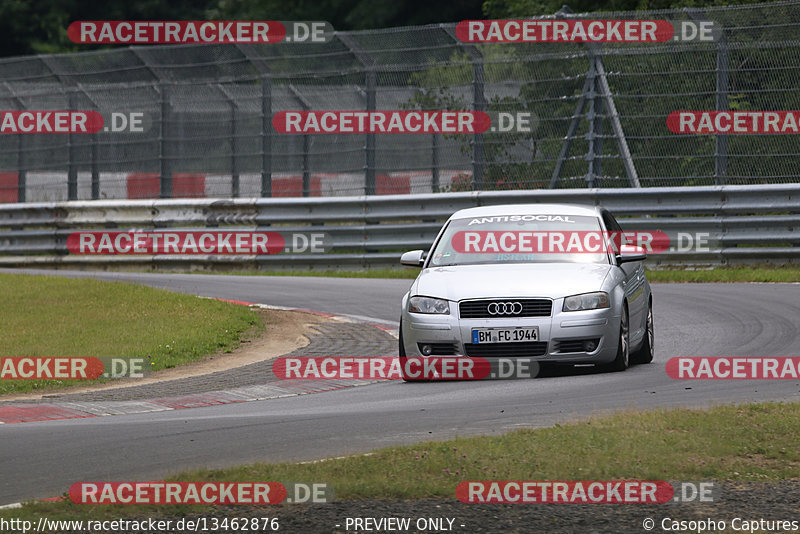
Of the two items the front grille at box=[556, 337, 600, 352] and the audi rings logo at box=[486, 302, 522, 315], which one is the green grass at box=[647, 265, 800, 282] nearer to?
the front grille at box=[556, 337, 600, 352]

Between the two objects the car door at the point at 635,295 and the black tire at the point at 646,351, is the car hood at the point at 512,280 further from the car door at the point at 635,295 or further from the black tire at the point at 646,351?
the black tire at the point at 646,351

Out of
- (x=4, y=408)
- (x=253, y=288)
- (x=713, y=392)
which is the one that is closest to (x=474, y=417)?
(x=713, y=392)

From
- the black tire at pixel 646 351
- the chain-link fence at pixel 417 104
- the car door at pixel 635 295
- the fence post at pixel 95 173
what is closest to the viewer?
the car door at pixel 635 295

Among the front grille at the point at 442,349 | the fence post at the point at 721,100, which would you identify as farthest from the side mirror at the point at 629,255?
the fence post at the point at 721,100

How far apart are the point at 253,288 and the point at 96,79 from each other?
23.7ft

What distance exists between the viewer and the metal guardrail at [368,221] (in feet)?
66.1

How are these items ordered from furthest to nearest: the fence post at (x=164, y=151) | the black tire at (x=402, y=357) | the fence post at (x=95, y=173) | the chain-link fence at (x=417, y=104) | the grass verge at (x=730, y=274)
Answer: the fence post at (x=95, y=173) → the fence post at (x=164, y=151) → the chain-link fence at (x=417, y=104) → the grass verge at (x=730, y=274) → the black tire at (x=402, y=357)

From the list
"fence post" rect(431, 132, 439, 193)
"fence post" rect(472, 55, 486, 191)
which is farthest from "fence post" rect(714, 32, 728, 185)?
"fence post" rect(431, 132, 439, 193)

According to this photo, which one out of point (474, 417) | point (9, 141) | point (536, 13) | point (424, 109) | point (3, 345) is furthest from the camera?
point (536, 13)

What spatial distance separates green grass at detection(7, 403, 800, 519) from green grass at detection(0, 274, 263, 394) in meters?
5.24

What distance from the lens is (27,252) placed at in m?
26.1

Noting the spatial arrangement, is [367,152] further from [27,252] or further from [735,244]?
[27,252]

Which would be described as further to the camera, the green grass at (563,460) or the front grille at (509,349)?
the front grille at (509,349)

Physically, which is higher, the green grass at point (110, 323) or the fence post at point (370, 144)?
the fence post at point (370, 144)
